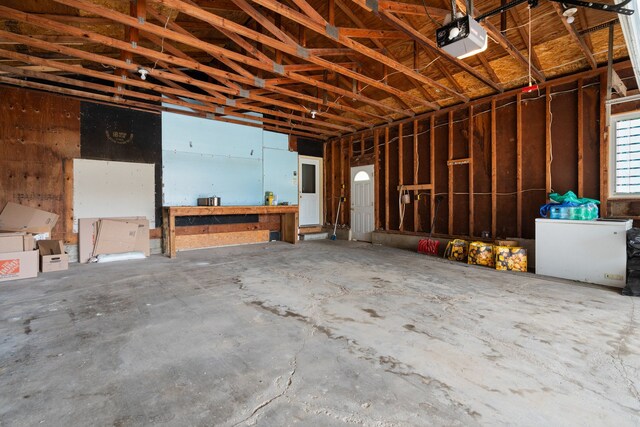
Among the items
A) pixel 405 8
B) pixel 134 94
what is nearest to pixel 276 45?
pixel 405 8

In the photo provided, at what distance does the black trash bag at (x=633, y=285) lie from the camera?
3211 millimetres

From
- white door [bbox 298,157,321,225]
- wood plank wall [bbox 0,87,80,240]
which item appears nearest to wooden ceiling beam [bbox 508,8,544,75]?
white door [bbox 298,157,321,225]

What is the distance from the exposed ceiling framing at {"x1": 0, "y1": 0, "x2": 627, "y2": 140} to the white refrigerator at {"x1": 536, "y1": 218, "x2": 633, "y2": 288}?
2.18 meters

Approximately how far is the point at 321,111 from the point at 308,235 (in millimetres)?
3214

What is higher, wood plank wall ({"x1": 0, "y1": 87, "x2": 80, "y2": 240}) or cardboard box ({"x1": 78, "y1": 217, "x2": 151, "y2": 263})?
wood plank wall ({"x1": 0, "y1": 87, "x2": 80, "y2": 240})

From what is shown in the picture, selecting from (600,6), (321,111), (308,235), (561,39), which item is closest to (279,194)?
(308,235)

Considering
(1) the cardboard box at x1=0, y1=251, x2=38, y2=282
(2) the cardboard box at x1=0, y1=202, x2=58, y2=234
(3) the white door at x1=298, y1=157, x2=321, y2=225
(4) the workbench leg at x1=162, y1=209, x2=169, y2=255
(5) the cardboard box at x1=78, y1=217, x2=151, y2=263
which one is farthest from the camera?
(3) the white door at x1=298, y1=157, x2=321, y2=225

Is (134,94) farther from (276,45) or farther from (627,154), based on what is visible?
(627,154)

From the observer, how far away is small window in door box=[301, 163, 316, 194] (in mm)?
8227

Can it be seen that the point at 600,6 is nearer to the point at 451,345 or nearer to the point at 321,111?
the point at 451,345

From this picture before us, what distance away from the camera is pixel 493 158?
5.15 metres

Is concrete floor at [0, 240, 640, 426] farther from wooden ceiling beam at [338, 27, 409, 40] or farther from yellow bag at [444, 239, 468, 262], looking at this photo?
wooden ceiling beam at [338, 27, 409, 40]

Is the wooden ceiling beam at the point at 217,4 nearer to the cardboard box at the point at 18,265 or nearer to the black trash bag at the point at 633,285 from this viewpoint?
the cardboard box at the point at 18,265

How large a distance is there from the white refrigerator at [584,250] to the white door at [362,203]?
365 centimetres
